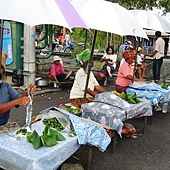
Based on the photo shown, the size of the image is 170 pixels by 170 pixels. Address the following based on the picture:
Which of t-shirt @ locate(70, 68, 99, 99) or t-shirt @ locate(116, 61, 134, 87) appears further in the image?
t-shirt @ locate(116, 61, 134, 87)

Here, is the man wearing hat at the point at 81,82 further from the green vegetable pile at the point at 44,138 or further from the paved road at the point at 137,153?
the green vegetable pile at the point at 44,138

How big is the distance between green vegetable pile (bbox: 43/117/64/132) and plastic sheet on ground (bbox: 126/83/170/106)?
252cm

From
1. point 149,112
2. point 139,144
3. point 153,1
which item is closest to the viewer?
point 139,144

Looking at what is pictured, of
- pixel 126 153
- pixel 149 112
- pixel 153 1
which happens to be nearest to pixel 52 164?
pixel 126 153

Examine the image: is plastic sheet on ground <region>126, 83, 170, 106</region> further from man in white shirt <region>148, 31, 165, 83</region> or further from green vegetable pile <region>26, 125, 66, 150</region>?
man in white shirt <region>148, 31, 165, 83</region>

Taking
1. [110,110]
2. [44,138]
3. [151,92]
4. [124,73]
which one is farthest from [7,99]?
[151,92]

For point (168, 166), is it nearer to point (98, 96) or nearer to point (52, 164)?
point (98, 96)

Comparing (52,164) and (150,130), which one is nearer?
(52,164)

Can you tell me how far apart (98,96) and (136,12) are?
3181 millimetres

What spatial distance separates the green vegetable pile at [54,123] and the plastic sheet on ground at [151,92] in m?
2.52

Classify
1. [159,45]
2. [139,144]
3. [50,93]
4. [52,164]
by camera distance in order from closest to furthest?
1. [52,164]
2. [139,144]
3. [50,93]
4. [159,45]

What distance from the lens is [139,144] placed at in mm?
4742

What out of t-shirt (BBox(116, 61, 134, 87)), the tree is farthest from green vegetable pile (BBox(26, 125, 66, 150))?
the tree

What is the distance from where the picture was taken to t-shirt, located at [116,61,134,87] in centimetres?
584
